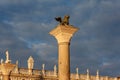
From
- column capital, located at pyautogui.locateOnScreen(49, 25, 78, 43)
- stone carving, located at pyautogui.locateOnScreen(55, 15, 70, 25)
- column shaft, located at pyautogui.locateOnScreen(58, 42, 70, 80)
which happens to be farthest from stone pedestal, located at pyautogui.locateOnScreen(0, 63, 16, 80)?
stone carving, located at pyautogui.locateOnScreen(55, 15, 70, 25)

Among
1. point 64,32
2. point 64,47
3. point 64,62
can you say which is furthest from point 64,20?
point 64,62

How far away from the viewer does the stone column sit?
1752 centimetres

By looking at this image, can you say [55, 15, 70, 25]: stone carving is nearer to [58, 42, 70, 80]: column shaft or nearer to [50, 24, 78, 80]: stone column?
[50, 24, 78, 80]: stone column

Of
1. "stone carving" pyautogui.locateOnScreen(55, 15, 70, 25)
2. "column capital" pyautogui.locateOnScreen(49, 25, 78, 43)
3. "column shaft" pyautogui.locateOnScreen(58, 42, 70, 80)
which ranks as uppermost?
"stone carving" pyautogui.locateOnScreen(55, 15, 70, 25)

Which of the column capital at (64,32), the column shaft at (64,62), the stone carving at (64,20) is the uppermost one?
the stone carving at (64,20)

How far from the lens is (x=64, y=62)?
17.6 meters

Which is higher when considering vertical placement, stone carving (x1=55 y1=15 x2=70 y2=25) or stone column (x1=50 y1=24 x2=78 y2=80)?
stone carving (x1=55 y1=15 x2=70 y2=25)

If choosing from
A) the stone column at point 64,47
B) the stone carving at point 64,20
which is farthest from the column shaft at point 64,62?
the stone carving at point 64,20

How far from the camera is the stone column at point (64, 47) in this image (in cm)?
1752

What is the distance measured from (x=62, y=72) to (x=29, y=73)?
182 ft

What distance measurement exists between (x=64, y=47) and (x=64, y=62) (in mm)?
768

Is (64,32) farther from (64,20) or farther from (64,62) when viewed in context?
(64,62)

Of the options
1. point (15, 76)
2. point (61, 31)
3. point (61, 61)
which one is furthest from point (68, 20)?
point (15, 76)

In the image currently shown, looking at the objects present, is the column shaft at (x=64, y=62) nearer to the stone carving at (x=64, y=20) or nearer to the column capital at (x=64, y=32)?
the column capital at (x=64, y=32)
